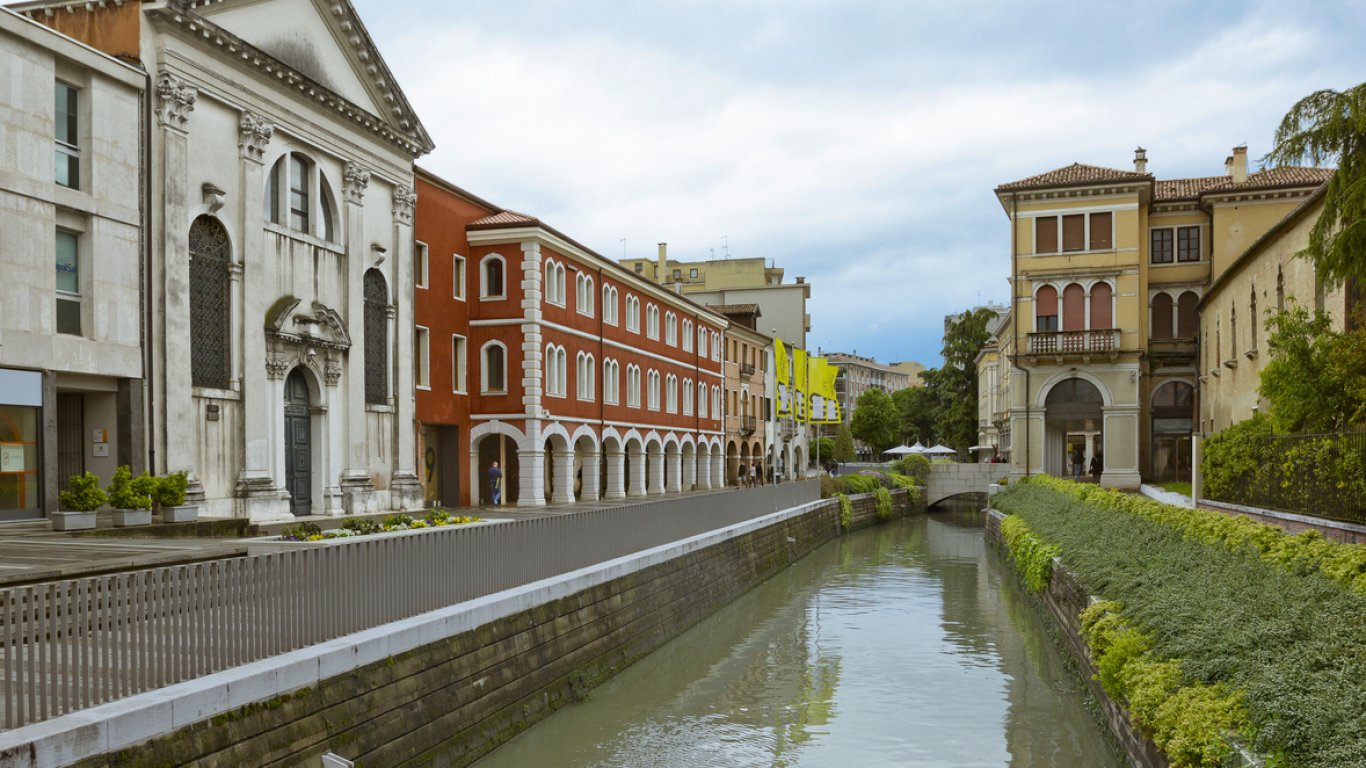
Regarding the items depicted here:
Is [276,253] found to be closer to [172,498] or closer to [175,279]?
[175,279]

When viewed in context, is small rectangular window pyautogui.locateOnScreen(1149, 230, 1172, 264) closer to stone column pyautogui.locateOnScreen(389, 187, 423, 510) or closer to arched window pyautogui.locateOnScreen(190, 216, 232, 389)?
stone column pyautogui.locateOnScreen(389, 187, 423, 510)

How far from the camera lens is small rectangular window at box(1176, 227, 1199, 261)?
45.2m

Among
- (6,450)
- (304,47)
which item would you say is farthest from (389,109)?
(6,450)

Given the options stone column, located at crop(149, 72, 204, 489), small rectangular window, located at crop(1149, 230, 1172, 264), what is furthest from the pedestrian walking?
small rectangular window, located at crop(1149, 230, 1172, 264)

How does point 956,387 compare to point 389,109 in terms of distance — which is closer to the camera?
point 389,109

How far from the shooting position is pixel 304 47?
24828 mm

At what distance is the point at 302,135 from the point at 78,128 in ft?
20.5

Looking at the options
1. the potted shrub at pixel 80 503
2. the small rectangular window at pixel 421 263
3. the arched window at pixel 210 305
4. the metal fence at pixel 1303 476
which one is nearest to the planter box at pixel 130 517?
the potted shrub at pixel 80 503

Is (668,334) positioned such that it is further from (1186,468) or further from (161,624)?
(161,624)

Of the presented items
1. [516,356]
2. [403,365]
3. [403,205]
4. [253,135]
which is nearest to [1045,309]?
[516,356]

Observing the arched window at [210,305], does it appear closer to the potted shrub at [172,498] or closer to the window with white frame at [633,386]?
the potted shrub at [172,498]

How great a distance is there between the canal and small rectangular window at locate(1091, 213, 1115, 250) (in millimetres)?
21993

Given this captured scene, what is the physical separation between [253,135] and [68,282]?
568 centimetres

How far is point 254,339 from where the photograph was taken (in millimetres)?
22625
